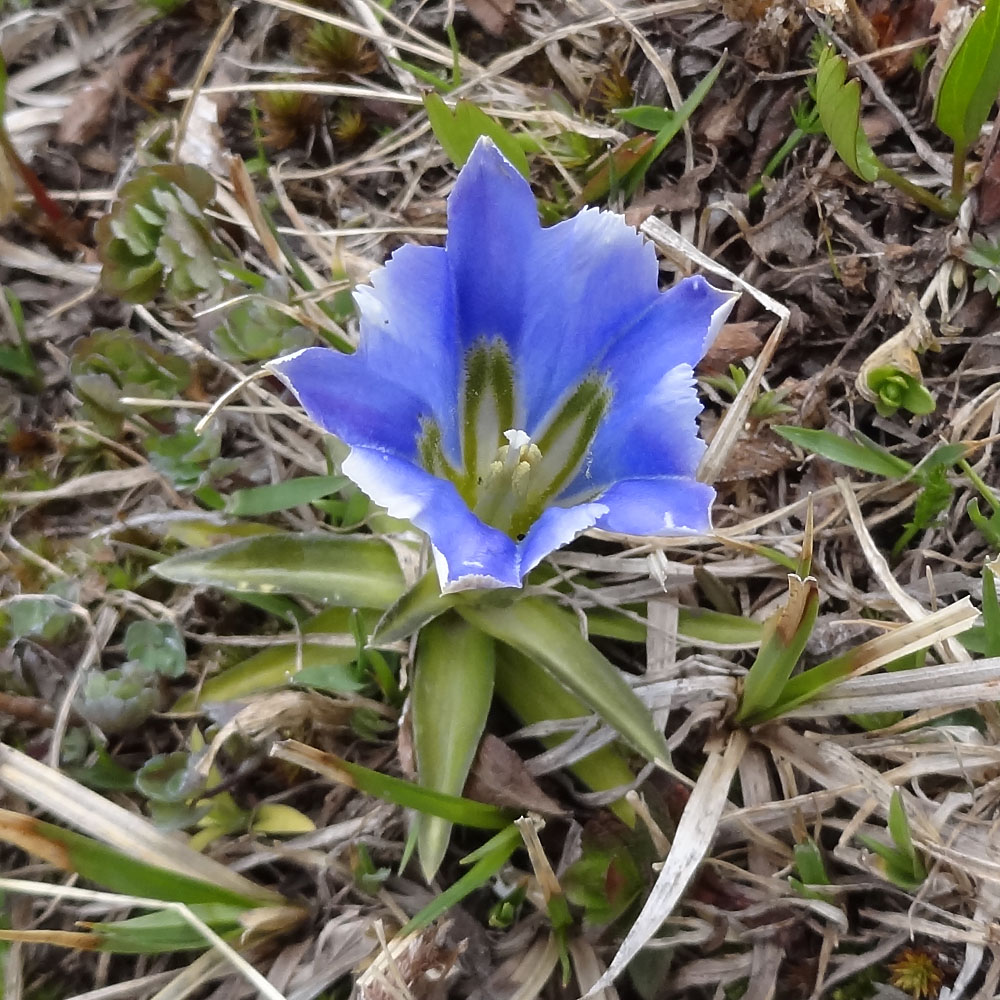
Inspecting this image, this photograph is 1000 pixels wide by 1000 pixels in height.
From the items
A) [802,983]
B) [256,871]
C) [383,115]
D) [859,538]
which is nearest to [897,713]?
[859,538]

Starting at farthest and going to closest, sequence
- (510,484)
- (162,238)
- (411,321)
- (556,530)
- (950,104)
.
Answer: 1. (162,238)
2. (950,104)
3. (510,484)
4. (411,321)
5. (556,530)

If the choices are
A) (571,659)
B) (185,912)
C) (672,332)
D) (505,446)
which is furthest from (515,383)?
(185,912)

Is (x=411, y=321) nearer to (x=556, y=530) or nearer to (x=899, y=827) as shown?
(x=556, y=530)

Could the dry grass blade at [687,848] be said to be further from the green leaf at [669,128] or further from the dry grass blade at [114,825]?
the green leaf at [669,128]

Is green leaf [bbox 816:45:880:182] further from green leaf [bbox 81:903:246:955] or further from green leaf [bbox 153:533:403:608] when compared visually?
green leaf [bbox 81:903:246:955]

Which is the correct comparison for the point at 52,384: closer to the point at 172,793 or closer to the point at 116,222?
the point at 116,222

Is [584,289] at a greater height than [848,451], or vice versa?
[584,289]

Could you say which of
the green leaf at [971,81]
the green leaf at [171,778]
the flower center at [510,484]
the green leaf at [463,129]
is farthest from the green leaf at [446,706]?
the green leaf at [971,81]
